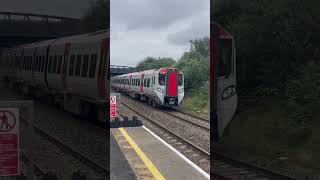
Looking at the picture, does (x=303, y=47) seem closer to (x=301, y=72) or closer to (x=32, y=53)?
(x=301, y=72)

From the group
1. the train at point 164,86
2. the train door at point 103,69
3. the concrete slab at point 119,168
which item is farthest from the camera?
the train at point 164,86

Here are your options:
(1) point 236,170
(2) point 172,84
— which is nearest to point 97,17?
(1) point 236,170

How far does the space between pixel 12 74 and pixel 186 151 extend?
5.69 meters

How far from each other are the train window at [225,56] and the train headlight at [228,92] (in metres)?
0.21

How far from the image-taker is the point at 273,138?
5445 mm

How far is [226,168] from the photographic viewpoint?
586 centimetres

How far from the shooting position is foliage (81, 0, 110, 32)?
185 inches

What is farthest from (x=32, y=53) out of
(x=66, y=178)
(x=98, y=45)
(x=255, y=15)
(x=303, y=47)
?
(x=303, y=47)

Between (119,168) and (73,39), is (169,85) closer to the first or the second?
(119,168)

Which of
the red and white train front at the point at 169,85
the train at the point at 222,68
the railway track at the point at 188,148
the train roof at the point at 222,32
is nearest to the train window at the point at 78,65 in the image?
the train at the point at 222,68

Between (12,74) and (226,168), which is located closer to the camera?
(12,74)

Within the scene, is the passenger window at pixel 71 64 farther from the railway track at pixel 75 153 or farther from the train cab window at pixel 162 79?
the train cab window at pixel 162 79

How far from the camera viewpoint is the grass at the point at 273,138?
530cm

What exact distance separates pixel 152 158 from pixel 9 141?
445cm
